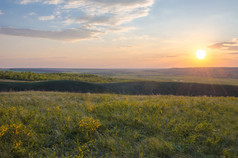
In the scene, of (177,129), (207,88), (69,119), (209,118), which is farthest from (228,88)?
(69,119)

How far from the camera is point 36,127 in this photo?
5395 mm

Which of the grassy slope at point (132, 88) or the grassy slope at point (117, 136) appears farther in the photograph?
the grassy slope at point (132, 88)

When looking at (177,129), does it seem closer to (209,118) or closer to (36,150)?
(209,118)

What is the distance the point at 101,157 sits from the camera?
3838 millimetres

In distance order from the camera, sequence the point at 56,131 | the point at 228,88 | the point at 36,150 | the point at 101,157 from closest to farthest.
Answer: the point at 101,157 < the point at 36,150 < the point at 56,131 < the point at 228,88

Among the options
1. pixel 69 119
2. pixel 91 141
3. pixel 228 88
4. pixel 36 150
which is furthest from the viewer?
pixel 228 88

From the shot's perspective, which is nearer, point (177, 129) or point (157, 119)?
point (177, 129)

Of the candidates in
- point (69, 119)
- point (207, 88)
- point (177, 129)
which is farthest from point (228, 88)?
point (69, 119)

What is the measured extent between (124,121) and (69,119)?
2022 millimetres

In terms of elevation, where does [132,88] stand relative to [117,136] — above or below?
below

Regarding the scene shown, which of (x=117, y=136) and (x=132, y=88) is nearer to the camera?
(x=117, y=136)

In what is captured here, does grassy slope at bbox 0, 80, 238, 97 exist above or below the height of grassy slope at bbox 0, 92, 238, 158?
below

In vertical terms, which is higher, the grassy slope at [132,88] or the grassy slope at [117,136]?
the grassy slope at [117,136]

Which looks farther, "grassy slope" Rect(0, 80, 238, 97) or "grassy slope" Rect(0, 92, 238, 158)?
"grassy slope" Rect(0, 80, 238, 97)
